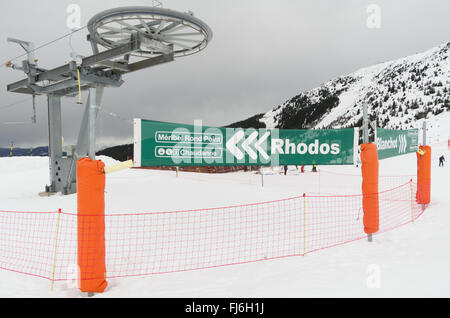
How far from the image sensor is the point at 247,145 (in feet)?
27.2

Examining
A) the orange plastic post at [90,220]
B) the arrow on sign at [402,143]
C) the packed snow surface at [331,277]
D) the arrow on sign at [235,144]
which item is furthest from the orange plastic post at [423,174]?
the orange plastic post at [90,220]

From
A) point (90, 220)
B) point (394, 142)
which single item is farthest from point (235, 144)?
point (90, 220)

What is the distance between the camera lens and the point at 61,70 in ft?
38.1

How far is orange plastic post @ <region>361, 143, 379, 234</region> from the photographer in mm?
6026

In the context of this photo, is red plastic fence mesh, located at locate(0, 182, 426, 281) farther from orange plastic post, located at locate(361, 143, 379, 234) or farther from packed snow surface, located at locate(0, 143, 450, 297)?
orange plastic post, located at locate(361, 143, 379, 234)

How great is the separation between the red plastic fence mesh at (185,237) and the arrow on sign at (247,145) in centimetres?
179

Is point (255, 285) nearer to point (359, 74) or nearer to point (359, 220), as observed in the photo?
point (359, 220)

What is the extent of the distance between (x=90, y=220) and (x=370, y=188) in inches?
210

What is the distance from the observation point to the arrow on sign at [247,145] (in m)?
8.28

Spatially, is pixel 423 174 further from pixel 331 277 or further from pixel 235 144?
pixel 331 277

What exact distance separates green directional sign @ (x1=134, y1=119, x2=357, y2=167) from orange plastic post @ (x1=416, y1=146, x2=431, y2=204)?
7.53ft

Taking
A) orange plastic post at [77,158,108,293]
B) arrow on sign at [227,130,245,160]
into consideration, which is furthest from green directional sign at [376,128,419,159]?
orange plastic post at [77,158,108,293]
